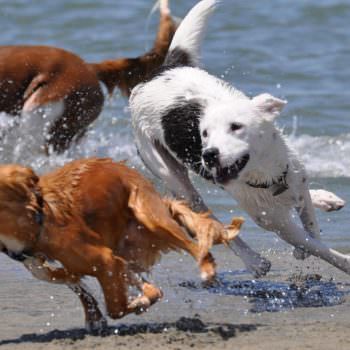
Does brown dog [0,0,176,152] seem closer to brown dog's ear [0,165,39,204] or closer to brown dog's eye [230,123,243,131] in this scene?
brown dog's eye [230,123,243,131]

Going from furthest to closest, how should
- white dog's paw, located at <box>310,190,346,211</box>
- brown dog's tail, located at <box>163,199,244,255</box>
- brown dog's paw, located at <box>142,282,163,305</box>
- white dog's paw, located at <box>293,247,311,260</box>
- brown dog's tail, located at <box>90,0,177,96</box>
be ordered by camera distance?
1. brown dog's tail, located at <box>90,0,177,96</box>
2. white dog's paw, located at <box>310,190,346,211</box>
3. white dog's paw, located at <box>293,247,311,260</box>
4. brown dog's paw, located at <box>142,282,163,305</box>
5. brown dog's tail, located at <box>163,199,244,255</box>

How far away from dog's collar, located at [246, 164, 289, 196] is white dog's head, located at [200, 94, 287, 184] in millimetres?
223

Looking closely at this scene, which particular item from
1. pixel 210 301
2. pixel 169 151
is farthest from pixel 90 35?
pixel 210 301

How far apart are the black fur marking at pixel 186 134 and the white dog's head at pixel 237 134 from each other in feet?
1.07

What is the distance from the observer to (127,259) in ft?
18.3

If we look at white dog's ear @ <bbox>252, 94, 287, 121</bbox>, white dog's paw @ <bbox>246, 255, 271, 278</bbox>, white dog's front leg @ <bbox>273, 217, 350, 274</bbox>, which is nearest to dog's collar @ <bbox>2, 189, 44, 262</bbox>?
white dog's ear @ <bbox>252, 94, 287, 121</bbox>

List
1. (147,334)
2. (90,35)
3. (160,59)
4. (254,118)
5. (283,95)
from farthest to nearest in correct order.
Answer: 1. (90,35)
2. (283,95)
3. (160,59)
4. (254,118)
5. (147,334)

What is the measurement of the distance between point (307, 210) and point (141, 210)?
188 cm

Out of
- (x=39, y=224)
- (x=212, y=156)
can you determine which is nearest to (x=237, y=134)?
(x=212, y=156)

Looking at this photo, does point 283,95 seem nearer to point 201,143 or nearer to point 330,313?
point 201,143

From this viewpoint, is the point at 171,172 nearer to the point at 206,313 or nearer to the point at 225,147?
the point at 225,147

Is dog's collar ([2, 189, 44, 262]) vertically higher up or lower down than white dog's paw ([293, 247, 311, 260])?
higher up

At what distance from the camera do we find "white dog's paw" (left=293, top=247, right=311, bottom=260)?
A: 681cm

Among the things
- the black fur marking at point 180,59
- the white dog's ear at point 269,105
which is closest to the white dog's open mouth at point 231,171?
the white dog's ear at point 269,105
